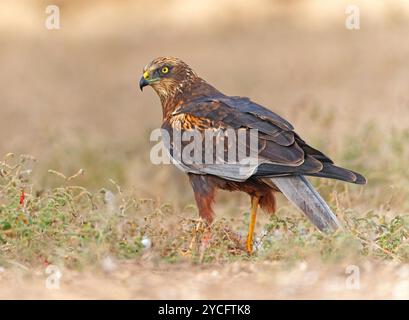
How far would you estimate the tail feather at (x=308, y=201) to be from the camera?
611 cm

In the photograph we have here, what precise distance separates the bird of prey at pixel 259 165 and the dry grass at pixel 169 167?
0.78 ft

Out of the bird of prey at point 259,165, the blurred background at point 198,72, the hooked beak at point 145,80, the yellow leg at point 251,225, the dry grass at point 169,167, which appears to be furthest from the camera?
the blurred background at point 198,72

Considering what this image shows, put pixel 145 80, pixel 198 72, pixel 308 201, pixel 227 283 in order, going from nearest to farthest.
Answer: pixel 227 283, pixel 308 201, pixel 145 80, pixel 198 72

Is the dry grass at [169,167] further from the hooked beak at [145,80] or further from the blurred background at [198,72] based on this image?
the hooked beak at [145,80]

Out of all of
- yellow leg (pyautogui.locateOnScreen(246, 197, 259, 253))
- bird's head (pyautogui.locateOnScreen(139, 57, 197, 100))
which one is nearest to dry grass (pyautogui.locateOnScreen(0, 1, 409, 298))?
yellow leg (pyautogui.locateOnScreen(246, 197, 259, 253))

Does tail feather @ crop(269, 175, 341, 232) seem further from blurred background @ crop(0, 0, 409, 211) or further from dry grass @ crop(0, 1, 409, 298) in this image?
blurred background @ crop(0, 0, 409, 211)

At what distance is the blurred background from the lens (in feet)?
Answer: 32.8

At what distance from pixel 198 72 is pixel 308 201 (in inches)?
425

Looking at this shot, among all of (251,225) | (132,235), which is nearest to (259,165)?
(251,225)

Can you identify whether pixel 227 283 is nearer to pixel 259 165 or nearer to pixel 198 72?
pixel 259 165

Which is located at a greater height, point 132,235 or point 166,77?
point 166,77

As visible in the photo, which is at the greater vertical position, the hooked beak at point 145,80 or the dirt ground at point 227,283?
the hooked beak at point 145,80

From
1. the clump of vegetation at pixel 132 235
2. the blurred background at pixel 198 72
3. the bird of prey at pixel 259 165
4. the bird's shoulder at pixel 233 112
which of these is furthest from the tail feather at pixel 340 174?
the blurred background at pixel 198 72

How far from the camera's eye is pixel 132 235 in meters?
5.82
